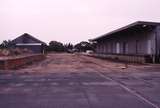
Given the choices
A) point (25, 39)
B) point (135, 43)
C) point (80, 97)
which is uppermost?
point (25, 39)

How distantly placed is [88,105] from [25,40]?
86.0 m

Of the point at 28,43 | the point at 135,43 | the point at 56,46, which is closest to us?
the point at 135,43

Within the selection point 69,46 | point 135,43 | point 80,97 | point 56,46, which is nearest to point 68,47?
point 69,46

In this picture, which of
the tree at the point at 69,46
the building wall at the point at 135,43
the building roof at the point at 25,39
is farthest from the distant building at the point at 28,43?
the tree at the point at 69,46

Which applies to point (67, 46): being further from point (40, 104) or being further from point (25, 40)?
point (40, 104)

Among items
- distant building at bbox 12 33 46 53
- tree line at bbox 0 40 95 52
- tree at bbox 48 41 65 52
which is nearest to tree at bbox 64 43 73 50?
tree line at bbox 0 40 95 52

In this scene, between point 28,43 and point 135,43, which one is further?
point 28,43

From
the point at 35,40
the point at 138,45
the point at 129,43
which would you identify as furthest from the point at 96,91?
the point at 35,40

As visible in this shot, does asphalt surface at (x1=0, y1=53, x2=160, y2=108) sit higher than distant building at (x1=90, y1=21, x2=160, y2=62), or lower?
lower

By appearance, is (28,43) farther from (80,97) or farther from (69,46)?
(80,97)

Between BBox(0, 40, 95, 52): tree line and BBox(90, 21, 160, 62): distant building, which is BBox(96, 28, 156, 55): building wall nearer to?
BBox(90, 21, 160, 62): distant building

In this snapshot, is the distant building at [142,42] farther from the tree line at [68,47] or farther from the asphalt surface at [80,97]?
the tree line at [68,47]

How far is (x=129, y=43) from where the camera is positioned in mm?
52969

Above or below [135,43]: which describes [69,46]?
below
